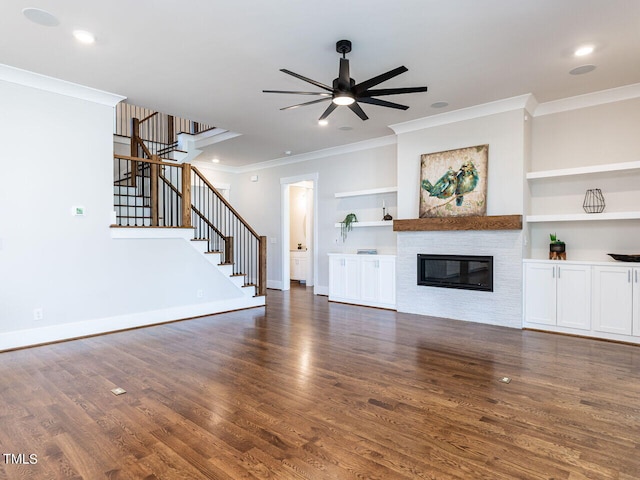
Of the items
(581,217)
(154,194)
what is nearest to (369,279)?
(581,217)

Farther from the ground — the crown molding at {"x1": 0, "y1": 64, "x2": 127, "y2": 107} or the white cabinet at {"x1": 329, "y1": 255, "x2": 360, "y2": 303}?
the crown molding at {"x1": 0, "y1": 64, "x2": 127, "y2": 107}

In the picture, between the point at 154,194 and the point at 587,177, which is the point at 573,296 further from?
the point at 154,194

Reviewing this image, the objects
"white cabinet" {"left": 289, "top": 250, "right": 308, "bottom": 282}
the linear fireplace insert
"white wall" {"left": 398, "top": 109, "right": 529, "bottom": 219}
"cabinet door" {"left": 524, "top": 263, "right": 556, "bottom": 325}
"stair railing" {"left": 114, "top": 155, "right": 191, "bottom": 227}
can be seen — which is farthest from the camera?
"white cabinet" {"left": 289, "top": 250, "right": 308, "bottom": 282}

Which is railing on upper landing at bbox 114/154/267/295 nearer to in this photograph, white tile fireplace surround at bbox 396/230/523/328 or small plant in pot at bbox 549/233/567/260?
white tile fireplace surround at bbox 396/230/523/328

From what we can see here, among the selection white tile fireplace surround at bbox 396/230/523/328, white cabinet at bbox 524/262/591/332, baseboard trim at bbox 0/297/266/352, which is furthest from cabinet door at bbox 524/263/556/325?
baseboard trim at bbox 0/297/266/352

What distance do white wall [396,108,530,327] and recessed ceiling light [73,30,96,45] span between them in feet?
14.2

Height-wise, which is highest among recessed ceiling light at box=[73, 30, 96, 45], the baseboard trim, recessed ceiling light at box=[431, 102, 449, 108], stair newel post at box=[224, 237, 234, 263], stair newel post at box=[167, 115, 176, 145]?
stair newel post at box=[167, 115, 176, 145]

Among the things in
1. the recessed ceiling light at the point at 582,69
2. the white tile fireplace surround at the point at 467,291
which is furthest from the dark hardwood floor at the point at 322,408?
the recessed ceiling light at the point at 582,69

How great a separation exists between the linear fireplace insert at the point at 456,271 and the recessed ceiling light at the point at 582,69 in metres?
2.36

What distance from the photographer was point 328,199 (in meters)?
7.97

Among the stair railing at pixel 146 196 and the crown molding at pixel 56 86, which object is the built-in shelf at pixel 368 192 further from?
the crown molding at pixel 56 86

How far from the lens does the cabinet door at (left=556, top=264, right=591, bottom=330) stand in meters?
4.59

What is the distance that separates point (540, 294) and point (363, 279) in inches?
107

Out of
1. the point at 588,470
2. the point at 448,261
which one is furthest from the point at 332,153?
the point at 588,470
